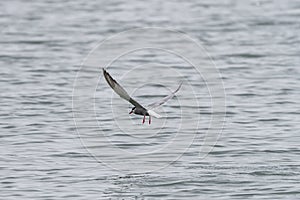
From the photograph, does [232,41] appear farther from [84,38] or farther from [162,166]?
[162,166]

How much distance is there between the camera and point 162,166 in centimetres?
1430

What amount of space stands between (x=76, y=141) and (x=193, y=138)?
1965mm

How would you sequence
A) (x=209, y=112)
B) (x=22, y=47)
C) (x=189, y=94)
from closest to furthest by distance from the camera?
(x=209, y=112)
(x=189, y=94)
(x=22, y=47)

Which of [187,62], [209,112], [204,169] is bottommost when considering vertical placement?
[204,169]

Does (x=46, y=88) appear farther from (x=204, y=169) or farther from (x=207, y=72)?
(x=204, y=169)

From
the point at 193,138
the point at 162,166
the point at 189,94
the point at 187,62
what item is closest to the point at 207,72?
the point at 187,62

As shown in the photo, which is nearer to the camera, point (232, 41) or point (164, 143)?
point (164, 143)

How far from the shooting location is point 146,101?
1972 cm

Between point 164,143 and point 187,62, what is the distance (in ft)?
29.7

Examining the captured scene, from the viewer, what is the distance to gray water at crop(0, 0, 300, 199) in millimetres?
13266

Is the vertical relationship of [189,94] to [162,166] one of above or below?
above

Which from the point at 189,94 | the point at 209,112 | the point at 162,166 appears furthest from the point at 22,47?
the point at 162,166

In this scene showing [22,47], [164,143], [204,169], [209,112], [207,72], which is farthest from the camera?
[22,47]

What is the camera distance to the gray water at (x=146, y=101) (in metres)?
13.3
